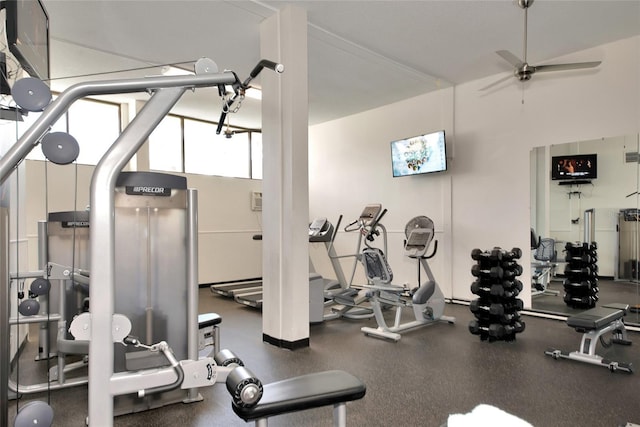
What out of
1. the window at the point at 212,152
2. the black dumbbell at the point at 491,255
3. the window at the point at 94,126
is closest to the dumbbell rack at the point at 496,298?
the black dumbbell at the point at 491,255

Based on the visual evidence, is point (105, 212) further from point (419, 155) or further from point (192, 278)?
point (419, 155)

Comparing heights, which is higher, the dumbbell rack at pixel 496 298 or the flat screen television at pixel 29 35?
the flat screen television at pixel 29 35

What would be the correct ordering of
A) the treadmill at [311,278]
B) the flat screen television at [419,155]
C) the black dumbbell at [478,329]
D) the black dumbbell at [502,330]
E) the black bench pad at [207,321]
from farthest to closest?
the flat screen television at [419,155], the treadmill at [311,278], the black dumbbell at [478,329], the black dumbbell at [502,330], the black bench pad at [207,321]

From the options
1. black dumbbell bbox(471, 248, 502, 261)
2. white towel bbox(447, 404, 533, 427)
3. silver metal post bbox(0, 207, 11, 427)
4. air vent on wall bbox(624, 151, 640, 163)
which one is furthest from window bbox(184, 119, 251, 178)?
white towel bbox(447, 404, 533, 427)

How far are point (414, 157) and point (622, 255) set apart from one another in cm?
281

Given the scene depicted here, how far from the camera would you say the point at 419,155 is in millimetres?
5891

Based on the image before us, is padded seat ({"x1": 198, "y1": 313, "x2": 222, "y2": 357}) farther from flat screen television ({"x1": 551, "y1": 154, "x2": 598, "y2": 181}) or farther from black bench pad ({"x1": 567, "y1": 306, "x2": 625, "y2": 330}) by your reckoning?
flat screen television ({"x1": 551, "y1": 154, "x2": 598, "y2": 181})

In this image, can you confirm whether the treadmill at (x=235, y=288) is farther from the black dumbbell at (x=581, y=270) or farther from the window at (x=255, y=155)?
the black dumbbell at (x=581, y=270)

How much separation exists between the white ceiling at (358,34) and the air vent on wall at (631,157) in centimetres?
114

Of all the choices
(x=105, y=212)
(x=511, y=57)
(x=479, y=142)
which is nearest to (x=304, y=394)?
(x=105, y=212)

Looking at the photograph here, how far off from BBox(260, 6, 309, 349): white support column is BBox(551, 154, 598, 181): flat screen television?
10.4 ft

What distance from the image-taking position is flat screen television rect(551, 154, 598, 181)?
458cm

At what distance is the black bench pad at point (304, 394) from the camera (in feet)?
3.82

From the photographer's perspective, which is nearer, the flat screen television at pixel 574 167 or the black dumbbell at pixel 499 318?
the black dumbbell at pixel 499 318
